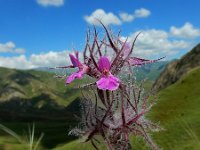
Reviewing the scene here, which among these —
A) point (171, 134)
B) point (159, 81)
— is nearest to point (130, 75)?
point (171, 134)

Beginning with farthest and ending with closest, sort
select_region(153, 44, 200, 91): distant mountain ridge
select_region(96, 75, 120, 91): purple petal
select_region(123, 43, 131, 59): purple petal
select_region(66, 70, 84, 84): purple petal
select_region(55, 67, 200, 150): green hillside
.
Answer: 1. select_region(153, 44, 200, 91): distant mountain ridge
2. select_region(55, 67, 200, 150): green hillside
3. select_region(123, 43, 131, 59): purple petal
4. select_region(66, 70, 84, 84): purple petal
5. select_region(96, 75, 120, 91): purple petal

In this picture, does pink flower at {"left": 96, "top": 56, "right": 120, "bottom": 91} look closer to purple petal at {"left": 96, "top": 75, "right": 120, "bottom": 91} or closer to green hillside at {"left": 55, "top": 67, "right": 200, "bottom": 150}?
purple petal at {"left": 96, "top": 75, "right": 120, "bottom": 91}

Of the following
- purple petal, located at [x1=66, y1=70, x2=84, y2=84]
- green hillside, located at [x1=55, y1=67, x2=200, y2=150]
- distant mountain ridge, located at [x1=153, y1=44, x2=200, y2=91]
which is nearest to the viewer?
purple petal, located at [x1=66, y1=70, x2=84, y2=84]

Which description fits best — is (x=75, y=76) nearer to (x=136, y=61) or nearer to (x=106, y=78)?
(x=106, y=78)

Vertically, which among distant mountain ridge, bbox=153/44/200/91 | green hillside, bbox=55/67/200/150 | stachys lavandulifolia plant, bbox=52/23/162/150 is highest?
distant mountain ridge, bbox=153/44/200/91

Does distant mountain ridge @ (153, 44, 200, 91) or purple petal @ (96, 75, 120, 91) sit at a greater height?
distant mountain ridge @ (153, 44, 200, 91)

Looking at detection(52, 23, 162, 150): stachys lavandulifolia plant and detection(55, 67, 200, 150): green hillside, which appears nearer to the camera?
detection(52, 23, 162, 150): stachys lavandulifolia plant

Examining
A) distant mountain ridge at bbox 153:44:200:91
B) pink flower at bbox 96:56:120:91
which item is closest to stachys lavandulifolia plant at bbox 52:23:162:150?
pink flower at bbox 96:56:120:91

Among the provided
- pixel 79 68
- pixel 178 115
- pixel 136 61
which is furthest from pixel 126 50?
pixel 178 115
